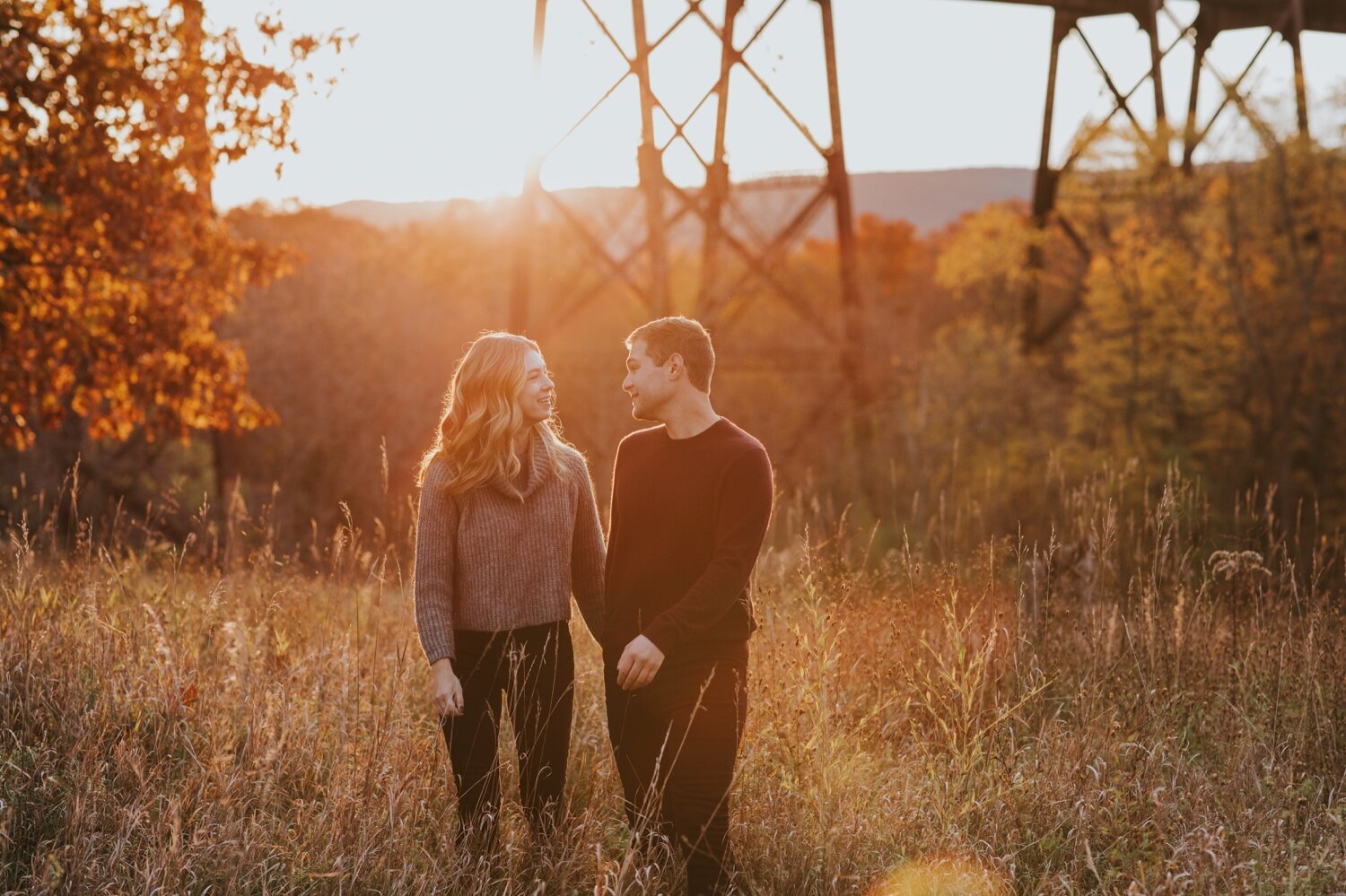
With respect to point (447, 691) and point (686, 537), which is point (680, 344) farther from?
point (447, 691)

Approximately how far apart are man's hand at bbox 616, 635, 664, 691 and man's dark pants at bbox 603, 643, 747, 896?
0.18 meters

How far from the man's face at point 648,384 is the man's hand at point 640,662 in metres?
0.59

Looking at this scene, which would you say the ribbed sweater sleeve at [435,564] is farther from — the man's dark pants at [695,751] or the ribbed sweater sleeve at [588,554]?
the man's dark pants at [695,751]

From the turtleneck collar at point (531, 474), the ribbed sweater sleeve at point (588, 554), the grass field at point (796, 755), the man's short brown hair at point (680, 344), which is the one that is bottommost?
the grass field at point (796, 755)

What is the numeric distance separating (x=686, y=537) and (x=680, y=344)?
0.52m

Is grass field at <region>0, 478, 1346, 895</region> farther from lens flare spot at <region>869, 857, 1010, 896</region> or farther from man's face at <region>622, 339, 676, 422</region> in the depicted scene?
man's face at <region>622, 339, 676, 422</region>

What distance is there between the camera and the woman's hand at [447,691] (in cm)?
311

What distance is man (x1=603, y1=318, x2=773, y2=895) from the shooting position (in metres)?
3.10

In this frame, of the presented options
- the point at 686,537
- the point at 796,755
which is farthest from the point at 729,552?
the point at 796,755

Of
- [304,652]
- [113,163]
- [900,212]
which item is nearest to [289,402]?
[113,163]

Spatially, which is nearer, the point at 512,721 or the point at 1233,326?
the point at 512,721

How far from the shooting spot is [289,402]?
25.8 meters

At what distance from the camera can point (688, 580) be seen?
3.22 metres

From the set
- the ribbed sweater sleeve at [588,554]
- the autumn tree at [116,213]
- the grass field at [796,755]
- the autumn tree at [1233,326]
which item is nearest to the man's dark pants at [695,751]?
the grass field at [796,755]
